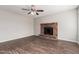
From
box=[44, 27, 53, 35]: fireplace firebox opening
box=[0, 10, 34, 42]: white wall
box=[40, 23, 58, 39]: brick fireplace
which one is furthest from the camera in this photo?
box=[44, 27, 53, 35]: fireplace firebox opening

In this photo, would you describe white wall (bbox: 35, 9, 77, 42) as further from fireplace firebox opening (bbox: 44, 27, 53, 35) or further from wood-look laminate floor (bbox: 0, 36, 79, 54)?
wood-look laminate floor (bbox: 0, 36, 79, 54)

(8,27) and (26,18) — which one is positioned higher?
(26,18)

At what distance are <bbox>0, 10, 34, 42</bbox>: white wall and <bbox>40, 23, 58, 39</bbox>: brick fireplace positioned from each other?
1537mm

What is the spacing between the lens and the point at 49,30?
263 inches

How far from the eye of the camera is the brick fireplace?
6125 millimetres

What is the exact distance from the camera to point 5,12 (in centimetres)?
507

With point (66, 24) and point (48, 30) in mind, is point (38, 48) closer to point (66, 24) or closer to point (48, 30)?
point (66, 24)

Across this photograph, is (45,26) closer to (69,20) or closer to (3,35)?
(69,20)

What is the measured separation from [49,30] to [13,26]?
10.3 ft

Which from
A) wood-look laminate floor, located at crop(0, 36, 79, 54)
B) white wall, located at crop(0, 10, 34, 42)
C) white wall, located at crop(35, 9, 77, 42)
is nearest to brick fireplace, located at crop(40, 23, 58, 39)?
white wall, located at crop(35, 9, 77, 42)

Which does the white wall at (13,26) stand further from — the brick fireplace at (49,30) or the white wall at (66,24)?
the white wall at (66,24)

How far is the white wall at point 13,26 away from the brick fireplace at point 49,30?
5.04 feet

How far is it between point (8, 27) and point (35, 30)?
338cm
